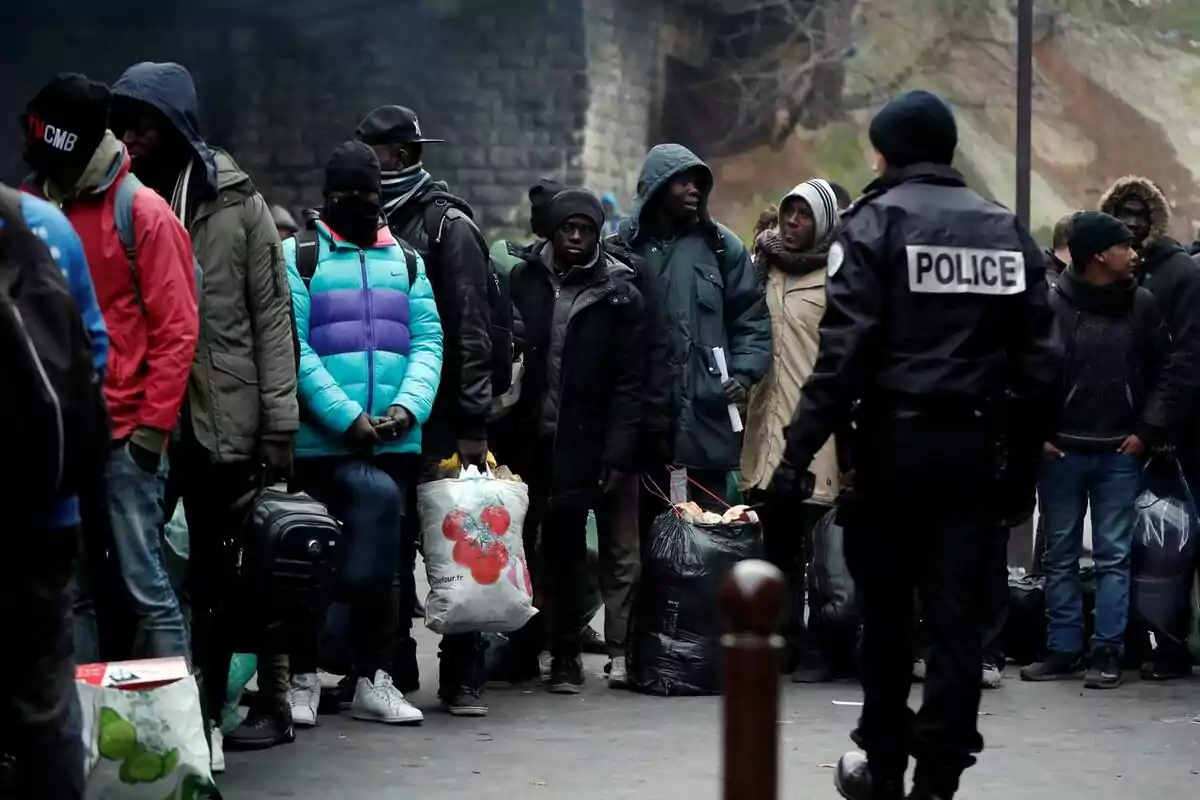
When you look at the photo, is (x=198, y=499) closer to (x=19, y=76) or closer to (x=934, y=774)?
(x=934, y=774)

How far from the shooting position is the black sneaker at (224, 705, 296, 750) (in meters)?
7.27

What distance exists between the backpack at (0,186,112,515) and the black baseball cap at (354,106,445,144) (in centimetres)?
347

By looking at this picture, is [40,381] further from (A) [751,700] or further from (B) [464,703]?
(B) [464,703]

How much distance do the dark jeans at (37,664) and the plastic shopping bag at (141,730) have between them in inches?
30.5

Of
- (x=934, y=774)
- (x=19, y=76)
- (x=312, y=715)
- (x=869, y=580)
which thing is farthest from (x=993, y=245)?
(x=19, y=76)

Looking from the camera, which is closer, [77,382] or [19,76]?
[77,382]

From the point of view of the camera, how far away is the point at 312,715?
7.73 metres

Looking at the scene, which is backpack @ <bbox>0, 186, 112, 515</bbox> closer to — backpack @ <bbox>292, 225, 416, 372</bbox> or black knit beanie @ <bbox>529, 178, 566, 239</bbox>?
backpack @ <bbox>292, 225, 416, 372</bbox>

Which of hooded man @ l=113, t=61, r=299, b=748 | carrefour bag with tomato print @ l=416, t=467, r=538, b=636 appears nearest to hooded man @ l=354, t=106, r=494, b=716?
carrefour bag with tomato print @ l=416, t=467, r=538, b=636

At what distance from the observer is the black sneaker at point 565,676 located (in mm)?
8648

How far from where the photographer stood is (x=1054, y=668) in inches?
360

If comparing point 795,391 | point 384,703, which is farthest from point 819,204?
point 384,703

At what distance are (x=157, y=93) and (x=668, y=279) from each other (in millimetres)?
2926

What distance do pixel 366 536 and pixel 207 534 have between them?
82cm
